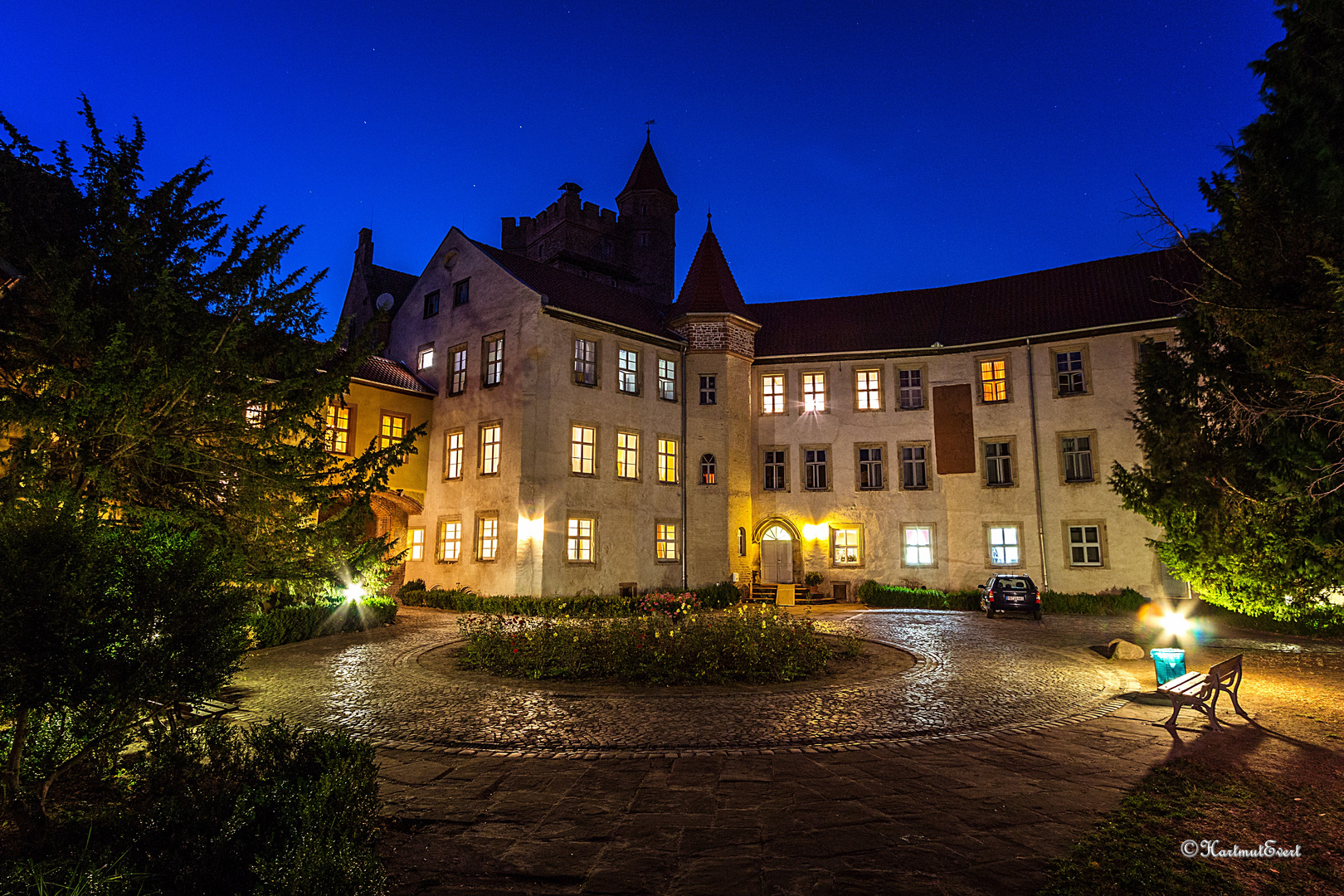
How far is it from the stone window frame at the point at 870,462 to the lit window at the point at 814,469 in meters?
1.21

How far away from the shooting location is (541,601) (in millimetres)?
21797

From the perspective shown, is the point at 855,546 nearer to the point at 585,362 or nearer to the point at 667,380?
the point at 667,380

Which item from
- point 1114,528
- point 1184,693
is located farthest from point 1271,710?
point 1114,528

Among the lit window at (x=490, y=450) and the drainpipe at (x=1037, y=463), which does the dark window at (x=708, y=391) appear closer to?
the lit window at (x=490, y=450)

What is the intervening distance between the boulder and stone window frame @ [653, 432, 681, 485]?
15497 mm

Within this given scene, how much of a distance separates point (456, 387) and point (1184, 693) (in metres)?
23.2

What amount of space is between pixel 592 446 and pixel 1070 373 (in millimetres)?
17175

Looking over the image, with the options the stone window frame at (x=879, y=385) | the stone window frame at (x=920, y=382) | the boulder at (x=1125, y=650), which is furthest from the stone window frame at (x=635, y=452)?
the boulder at (x=1125, y=650)

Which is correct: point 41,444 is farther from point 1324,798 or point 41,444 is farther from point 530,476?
point 530,476

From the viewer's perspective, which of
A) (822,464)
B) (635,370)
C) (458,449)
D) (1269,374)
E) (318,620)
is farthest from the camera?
(822,464)

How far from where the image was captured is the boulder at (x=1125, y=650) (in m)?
13.7

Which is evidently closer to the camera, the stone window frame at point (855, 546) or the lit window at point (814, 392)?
the stone window frame at point (855, 546)

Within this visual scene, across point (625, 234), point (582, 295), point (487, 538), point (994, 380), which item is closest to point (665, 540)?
point (487, 538)

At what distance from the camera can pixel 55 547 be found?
4395 mm
